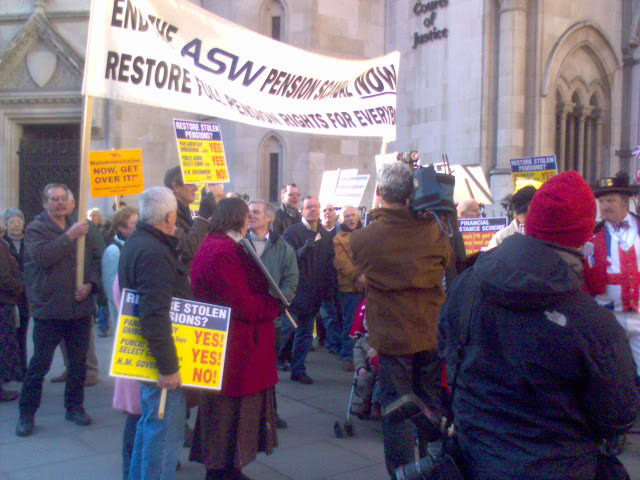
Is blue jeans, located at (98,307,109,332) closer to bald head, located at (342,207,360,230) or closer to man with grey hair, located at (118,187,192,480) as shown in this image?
bald head, located at (342,207,360,230)

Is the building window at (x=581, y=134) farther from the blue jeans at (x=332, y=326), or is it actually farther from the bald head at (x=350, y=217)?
the bald head at (x=350, y=217)

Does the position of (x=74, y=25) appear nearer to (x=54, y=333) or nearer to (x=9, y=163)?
(x=9, y=163)

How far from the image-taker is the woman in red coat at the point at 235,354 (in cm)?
407

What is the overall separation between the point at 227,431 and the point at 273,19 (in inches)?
525

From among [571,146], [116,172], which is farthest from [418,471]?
[571,146]

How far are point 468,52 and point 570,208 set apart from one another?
14801mm

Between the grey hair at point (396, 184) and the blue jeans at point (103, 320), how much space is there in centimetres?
719

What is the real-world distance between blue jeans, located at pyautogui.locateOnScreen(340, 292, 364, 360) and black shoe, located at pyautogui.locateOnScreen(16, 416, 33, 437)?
11.8 ft

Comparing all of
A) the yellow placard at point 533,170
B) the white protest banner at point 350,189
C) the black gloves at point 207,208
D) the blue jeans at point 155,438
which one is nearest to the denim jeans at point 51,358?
the black gloves at point 207,208

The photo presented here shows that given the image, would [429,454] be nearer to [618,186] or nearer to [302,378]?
[618,186]

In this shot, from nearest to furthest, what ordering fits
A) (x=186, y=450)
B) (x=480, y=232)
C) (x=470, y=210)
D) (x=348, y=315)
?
(x=186, y=450)
(x=480, y=232)
(x=348, y=315)
(x=470, y=210)

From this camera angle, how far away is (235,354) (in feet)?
13.5

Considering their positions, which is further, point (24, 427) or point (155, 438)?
point (24, 427)

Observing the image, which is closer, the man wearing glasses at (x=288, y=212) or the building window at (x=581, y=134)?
the man wearing glasses at (x=288, y=212)
